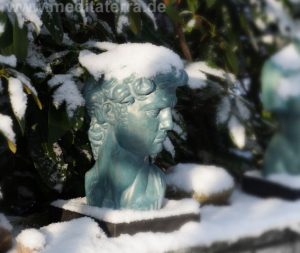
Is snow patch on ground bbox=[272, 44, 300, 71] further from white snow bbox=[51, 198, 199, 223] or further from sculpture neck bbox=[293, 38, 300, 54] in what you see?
white snow bbox=[51, 198, 199, 223]

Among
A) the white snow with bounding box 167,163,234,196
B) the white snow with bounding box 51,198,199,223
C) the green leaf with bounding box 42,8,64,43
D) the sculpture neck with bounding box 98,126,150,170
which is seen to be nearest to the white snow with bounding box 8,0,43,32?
the green leaf with bounding box 42,8,64,43

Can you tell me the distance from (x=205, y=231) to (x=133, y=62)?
47cm

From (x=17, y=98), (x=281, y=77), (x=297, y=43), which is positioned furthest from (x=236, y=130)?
(x=17, y=98)

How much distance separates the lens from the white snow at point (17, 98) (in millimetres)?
1210

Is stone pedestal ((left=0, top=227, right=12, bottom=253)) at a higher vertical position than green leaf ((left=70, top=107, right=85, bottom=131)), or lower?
lower

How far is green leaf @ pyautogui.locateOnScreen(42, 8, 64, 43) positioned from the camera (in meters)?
1.40

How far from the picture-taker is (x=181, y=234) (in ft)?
4.21

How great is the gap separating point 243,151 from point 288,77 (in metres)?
0.87

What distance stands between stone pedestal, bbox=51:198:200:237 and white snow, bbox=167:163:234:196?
0.26m

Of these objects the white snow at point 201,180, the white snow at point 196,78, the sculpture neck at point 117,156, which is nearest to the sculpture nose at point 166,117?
the sculpture neck at point 117,156

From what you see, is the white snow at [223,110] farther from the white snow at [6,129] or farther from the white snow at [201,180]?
the white snow at [6,129]

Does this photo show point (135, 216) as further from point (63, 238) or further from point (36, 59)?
point (36, 59)

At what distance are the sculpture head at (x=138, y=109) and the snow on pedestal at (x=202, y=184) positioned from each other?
40 centimetres

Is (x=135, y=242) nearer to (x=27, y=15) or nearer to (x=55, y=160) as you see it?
(x=55, y=160)
